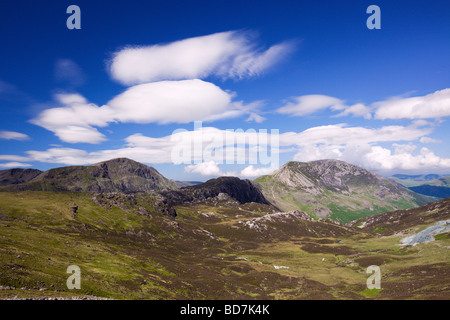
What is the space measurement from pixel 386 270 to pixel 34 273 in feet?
423

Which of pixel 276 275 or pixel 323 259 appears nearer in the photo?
pixel 276 275

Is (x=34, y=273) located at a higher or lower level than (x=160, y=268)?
higher

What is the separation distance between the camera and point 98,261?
80.4 meters

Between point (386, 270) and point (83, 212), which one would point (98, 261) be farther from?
point (386, 270)

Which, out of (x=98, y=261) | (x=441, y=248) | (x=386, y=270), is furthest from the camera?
(x=441, y=248)
